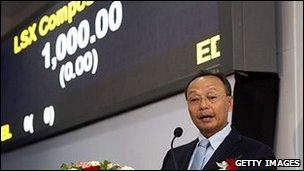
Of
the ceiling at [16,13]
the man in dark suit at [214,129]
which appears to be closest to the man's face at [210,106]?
the man in dark suit at [214,129]

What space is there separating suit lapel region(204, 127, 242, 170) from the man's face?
0.01m

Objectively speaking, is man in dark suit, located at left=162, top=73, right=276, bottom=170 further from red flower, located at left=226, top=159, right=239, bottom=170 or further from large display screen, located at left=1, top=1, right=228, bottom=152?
large display screen, located at left=1, top=1, right=228, bottom=152

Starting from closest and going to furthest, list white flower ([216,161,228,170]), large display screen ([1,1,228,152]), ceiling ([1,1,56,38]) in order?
1. white flower ([216,161,228,170])
2. large display screen ([1,1,228,152])
3. ceiling ([1,1,56,38])

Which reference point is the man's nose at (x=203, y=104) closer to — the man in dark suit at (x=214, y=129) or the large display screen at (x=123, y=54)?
the man in dark suit at (x=214, y=129)

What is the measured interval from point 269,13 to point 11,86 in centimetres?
143

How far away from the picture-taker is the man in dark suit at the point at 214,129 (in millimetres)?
402

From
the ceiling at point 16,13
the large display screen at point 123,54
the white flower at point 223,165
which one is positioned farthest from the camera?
the ceiling at point 16,13

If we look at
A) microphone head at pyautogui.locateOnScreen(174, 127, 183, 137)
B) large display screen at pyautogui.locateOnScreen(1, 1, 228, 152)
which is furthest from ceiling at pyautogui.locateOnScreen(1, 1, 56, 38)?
microphone head at pyautogui.locateOnScreen(174, 127, 183, 137)

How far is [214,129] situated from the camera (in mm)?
405

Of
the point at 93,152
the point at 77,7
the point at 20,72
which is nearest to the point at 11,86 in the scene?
the point at 20,72

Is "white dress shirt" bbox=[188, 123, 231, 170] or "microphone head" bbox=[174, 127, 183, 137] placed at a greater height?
"microphone head" bbox=[174, 127, 183, 137]

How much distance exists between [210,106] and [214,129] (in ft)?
0.05

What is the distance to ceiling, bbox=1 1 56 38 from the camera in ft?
7.32

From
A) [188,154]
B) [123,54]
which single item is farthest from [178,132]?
[123,54]
